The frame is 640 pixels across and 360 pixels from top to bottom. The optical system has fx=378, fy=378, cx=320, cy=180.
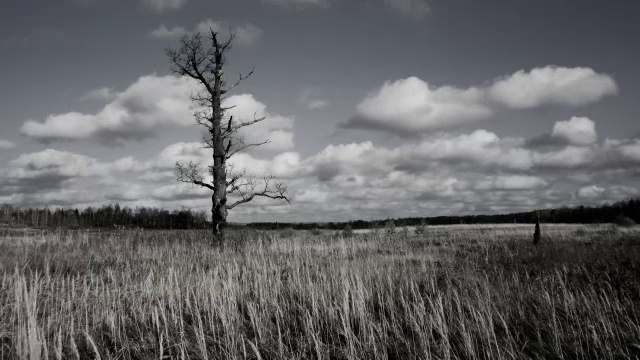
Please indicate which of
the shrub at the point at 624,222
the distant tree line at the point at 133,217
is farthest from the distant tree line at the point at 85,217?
the shrub at the point at 624,222

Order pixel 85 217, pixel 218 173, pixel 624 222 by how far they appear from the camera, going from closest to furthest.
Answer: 1. pixel 218 173
2. pixel 624 222
3. pixel 85 217

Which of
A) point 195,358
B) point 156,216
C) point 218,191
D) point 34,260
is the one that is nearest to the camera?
point 195,358

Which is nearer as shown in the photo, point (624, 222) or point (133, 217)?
point (624, 222)

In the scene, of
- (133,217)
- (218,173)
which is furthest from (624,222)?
(133,217)

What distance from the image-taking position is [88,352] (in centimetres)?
397

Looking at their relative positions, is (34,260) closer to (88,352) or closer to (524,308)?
(88,352)

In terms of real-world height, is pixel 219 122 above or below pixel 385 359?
above

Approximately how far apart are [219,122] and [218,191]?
9.91ft

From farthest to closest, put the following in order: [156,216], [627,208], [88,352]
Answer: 1. [156,216]
2. [627,208]
3. [88,352]

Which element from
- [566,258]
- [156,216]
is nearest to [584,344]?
[566,258]

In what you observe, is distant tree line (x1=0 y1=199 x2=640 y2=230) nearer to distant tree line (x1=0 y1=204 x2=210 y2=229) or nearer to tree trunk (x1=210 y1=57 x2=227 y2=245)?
distant tree line (x1=0 y1=204 x2=210 y2=229)

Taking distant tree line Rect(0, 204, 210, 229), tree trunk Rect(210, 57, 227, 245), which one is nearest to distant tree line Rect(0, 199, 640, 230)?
distant tree line Rect(0, 204, 210, 229)

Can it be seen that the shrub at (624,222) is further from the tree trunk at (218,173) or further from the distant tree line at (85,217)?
the distant tree line at (85,217)

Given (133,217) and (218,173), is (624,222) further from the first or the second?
(133,217)
